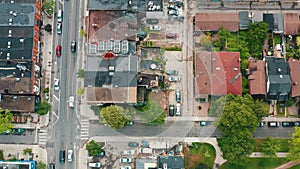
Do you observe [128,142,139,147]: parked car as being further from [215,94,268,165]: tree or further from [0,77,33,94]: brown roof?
[0,77,33,94]: brown roof

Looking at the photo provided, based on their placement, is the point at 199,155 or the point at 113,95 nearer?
the point at 113,95

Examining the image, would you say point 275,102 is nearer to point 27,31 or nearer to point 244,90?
point 244,90

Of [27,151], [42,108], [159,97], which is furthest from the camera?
[159,97]

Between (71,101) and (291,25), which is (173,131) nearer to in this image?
→ (71,101)

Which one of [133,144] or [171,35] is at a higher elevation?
[171,35]

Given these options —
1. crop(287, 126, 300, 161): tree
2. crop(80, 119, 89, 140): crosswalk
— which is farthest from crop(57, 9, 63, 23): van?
crop(287, 126, 300, 161): tree

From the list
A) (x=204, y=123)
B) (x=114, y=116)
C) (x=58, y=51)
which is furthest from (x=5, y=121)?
(x=204, y=123)

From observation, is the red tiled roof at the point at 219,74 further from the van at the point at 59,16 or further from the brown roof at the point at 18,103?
the brown roof at the point at 18,103
